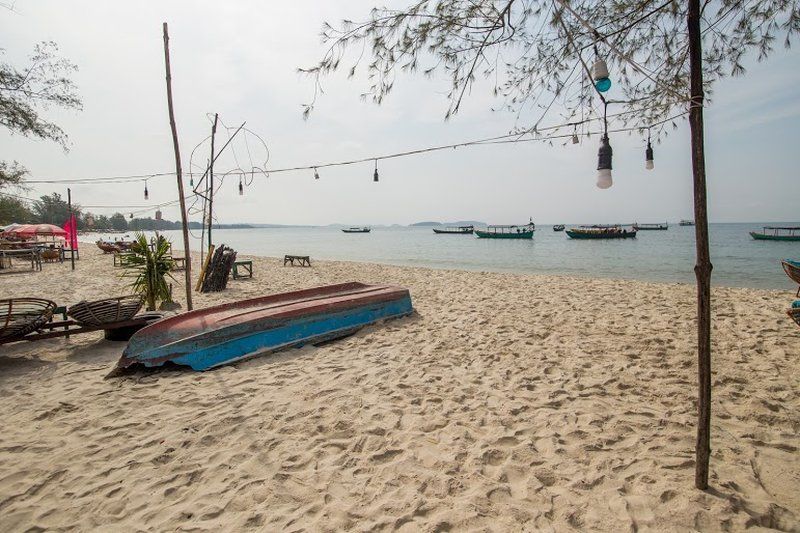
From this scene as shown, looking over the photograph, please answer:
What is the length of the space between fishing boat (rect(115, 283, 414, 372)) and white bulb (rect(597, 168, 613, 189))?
3966 millimetres

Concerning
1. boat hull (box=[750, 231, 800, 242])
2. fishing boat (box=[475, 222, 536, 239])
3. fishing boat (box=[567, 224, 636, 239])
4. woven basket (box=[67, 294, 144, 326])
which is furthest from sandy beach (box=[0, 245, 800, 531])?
boat hull (box=[750, 231, 800, 242])

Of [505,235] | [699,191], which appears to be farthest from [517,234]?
[699,191]

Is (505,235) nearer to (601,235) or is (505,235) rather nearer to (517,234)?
(517,234)

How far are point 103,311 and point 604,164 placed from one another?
6014 mm

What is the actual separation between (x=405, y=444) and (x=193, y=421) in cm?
176

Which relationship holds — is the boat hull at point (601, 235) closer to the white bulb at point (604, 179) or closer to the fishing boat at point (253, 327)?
the fishing boat at point (253, 327)

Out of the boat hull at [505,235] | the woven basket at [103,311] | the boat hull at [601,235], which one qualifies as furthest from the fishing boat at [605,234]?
the woven basket at [103,311]

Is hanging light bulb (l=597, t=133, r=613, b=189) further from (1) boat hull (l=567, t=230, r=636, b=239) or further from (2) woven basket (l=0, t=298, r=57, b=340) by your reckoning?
(1) boat hull (l=567, t=230, r=636, b=239)

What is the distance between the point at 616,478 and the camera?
7.96 ft

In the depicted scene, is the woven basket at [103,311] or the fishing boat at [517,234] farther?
the fishing boat at [517,234]

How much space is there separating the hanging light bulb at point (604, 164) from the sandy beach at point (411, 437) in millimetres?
1869

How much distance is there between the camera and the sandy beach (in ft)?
7.14

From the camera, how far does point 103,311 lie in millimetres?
5094

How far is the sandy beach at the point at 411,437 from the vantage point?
2.18 meters
